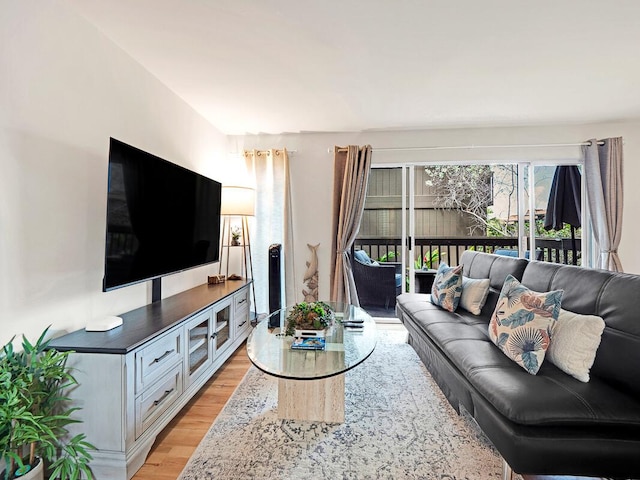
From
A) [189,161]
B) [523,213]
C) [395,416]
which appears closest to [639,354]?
[395,416]

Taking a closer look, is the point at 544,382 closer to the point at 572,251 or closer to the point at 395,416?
the point at 395,416

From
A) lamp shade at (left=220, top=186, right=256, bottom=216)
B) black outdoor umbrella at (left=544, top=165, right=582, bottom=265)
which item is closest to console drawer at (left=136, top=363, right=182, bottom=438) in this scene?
lamp shade at (left=220, top=186, right=256, bottom=216)

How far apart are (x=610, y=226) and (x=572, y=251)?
467mm

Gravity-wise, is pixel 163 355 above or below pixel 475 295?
below

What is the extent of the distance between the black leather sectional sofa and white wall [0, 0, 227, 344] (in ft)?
7.20

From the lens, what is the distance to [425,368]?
8.29 feet

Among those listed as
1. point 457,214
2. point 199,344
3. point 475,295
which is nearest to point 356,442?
point 199,344

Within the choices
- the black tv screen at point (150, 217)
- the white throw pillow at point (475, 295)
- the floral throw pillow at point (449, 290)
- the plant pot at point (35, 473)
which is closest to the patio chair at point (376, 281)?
the floral throw pillow at point (449, 290)

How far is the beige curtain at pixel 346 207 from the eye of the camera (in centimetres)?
355

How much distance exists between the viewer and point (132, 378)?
145 cm

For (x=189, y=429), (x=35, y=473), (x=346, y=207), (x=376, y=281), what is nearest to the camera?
(x=35, y=473)

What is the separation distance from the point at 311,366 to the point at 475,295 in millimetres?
1648

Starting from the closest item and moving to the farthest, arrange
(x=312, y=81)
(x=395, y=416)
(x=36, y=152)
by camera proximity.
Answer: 1. (x=36, y=152)
2. (x=395, y=416)
3. (x=312, y=81)

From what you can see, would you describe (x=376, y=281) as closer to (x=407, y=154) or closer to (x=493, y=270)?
(x=493, y=270)
